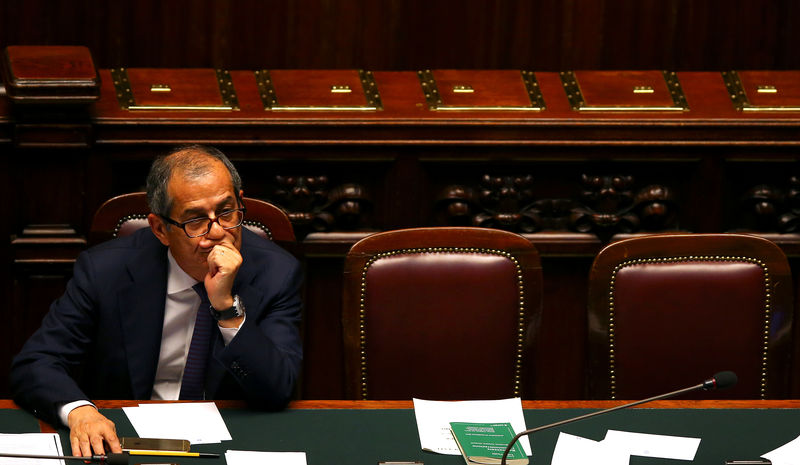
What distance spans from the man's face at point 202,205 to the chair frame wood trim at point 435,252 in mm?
327

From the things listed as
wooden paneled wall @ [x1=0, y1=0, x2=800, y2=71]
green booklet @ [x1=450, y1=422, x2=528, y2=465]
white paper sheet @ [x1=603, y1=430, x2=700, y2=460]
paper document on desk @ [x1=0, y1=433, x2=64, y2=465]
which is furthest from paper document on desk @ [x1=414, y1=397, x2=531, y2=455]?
wooden paneled wall @ [x1=0, y1=0, x2=800, y2=71]

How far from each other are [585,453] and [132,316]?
3.47ft

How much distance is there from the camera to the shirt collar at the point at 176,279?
2.56 meters

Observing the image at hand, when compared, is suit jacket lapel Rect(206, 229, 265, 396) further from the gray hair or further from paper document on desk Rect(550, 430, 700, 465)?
paper document on desk Rect(550, 430, 700, 465)

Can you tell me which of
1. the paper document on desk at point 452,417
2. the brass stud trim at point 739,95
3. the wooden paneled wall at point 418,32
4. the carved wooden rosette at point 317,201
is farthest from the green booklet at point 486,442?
the wooden paneled wall at point 418,32

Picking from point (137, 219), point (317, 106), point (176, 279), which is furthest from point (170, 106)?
point (176, 279)

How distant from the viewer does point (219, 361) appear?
2.32 m

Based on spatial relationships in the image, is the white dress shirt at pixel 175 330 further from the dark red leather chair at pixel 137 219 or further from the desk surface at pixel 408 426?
the desk surface at pixel 408 426

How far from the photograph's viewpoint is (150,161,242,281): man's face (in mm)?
2422

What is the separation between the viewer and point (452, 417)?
87.7 inches

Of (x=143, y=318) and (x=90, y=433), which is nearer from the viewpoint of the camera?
(x=90, y=433)

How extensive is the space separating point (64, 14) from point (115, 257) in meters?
1.78

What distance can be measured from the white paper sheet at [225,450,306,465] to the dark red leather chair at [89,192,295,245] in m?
0.82

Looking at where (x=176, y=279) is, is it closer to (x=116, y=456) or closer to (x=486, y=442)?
(x=116, y=456)
